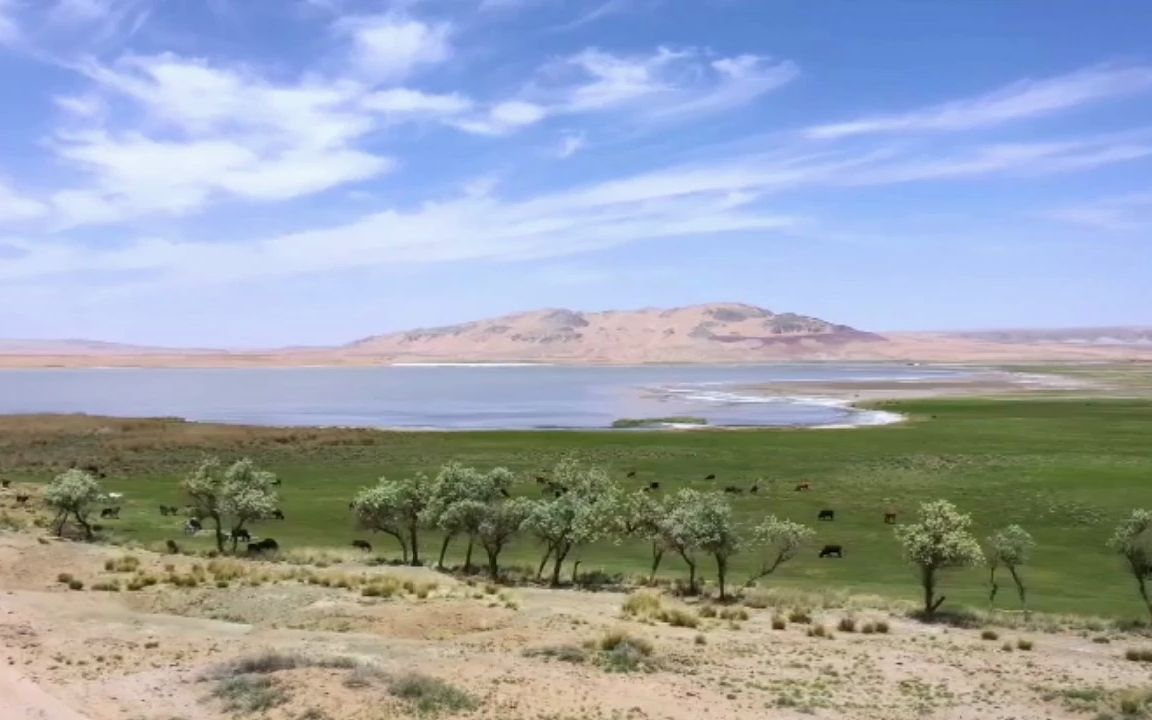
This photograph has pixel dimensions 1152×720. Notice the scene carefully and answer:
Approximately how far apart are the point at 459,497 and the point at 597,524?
5685 mm

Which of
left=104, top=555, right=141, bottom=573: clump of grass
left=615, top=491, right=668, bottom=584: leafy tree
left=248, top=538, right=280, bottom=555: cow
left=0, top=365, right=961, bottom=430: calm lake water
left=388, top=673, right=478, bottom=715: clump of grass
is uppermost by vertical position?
left=0, top=365, right=961, bottom=430: calm lake water

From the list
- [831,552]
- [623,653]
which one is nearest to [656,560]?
[831,552]

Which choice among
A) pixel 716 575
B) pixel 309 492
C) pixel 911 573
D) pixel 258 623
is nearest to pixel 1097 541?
pixel 911 573

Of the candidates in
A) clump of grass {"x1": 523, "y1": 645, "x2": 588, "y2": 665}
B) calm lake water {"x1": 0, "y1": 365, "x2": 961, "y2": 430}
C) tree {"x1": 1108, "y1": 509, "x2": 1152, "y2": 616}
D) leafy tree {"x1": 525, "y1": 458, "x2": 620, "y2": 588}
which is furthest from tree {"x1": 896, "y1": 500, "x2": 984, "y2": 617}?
calm lake water {"x1": 0, "y1": 365, "x2": 961, "y2": 430}

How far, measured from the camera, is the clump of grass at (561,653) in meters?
22.7

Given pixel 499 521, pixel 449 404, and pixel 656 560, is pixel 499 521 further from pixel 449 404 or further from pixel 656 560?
pixel 449 404

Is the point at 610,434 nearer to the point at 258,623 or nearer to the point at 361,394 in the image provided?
the point at 258,623

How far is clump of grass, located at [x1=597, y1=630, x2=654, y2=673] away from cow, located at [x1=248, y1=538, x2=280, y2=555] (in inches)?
798

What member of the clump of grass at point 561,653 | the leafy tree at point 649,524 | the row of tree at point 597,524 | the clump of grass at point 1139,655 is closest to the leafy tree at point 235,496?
the row of tree at point 597,524

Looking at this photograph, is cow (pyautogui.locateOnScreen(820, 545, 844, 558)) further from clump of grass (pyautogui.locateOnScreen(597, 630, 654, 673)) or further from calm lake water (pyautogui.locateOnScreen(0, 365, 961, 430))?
calm lake water (pyautogui.locateOnScreen(0, 365, 961, 430))

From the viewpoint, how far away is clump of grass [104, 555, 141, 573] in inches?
1337

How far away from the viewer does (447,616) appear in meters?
27.1

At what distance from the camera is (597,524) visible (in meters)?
36.1

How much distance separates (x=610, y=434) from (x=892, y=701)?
6803 centimetres
